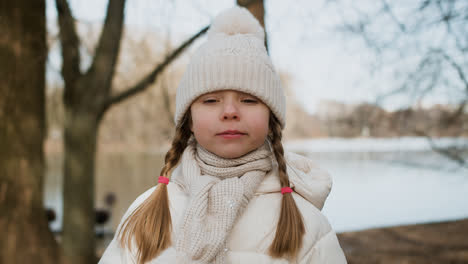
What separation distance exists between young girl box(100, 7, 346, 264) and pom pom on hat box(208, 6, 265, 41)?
1.8 inches

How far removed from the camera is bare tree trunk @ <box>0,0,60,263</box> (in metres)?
2.92

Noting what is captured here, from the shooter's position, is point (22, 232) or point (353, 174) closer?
point (22, 232)

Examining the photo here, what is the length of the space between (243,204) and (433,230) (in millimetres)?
5644

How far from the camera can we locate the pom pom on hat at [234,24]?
1.50m

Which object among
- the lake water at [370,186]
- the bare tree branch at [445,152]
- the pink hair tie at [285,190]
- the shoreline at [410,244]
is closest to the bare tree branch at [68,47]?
the pink hair tie at [285,190]

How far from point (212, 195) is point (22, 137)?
252cm

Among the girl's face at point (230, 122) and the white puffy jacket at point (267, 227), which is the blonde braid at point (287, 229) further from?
the girl's face at point (230, 122)

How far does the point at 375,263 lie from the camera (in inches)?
170

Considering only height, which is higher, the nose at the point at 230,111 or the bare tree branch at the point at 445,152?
the nose at the point at 230,111

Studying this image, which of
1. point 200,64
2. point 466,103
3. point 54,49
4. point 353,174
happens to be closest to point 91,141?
point 54,49

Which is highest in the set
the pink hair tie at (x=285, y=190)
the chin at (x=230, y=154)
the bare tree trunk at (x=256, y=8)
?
the bare tree trunk at (x=256, y=8)

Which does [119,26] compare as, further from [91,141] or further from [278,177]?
[278,177]

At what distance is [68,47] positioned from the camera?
3330 mm

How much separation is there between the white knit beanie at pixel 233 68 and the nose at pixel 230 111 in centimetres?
7
